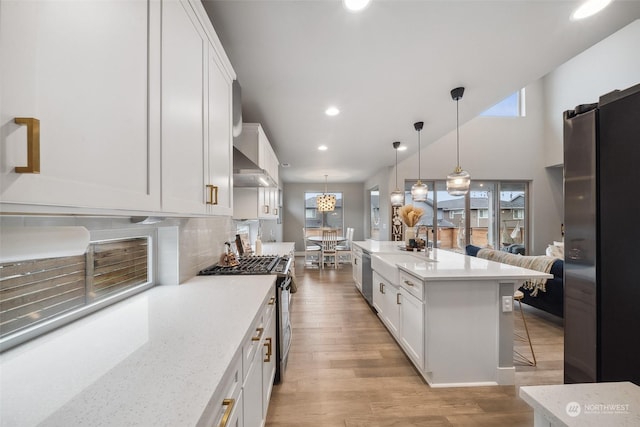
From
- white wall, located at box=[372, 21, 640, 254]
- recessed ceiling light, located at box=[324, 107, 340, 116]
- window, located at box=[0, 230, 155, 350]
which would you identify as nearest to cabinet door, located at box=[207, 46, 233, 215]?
window, located at box=[0, 230, 155, 350]

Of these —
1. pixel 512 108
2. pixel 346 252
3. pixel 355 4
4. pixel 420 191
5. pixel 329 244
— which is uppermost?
pixel 512 108

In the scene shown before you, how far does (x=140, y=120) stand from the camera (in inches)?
31.2

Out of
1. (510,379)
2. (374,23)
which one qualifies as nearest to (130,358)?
(374,23)

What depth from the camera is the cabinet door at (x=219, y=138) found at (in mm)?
1383

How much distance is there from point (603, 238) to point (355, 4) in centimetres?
154

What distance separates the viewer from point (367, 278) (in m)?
3.93

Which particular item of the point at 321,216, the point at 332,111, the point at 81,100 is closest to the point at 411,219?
the point at 332,111

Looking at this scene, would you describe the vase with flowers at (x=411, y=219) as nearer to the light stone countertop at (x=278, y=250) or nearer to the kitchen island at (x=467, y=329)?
the kitchen island at (x=467, y=329)

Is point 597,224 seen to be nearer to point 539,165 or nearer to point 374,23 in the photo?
point 374,23

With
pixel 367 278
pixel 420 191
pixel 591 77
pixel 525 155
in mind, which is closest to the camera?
pixel 420 191

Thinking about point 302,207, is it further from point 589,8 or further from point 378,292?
point 589,8

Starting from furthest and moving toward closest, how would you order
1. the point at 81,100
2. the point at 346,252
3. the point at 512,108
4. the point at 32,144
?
the point at 346,252, the point at 512,108, the point at 81,100, the point at 32,144

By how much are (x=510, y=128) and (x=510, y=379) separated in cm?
652

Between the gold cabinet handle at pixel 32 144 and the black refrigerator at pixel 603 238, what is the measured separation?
1616mm
